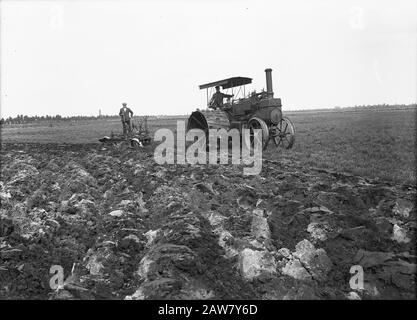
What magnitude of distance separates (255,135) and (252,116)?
1.04m

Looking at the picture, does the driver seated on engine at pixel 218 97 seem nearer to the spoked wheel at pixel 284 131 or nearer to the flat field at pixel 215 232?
the spoked wheel at pixel 284 131

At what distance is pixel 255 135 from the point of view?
12.9m

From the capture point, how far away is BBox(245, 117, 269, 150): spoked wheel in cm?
1250

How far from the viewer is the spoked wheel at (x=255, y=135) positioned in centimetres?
1250

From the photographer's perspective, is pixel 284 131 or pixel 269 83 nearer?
pixel 284 131

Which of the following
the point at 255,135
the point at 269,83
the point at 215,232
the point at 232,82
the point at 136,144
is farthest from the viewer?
the point at 136,144

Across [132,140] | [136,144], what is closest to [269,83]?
[136,144]

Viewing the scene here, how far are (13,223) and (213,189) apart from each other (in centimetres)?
403

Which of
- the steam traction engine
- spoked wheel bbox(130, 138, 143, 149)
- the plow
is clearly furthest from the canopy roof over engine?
spoked wheel bbox(130, 138, 143, 149)

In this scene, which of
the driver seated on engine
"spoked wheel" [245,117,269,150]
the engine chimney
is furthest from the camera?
the driver seated on engine

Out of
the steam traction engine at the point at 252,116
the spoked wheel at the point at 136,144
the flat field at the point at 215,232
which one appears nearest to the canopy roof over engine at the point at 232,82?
the steam traction engine at the point at 252,116

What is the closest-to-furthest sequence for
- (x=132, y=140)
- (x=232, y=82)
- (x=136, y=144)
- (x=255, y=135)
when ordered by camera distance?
(x=255, y=135), (x=232, y=82), (x=136, y=144), (x=132, y=140)

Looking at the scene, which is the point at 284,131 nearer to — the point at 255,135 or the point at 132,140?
the point at 255,135

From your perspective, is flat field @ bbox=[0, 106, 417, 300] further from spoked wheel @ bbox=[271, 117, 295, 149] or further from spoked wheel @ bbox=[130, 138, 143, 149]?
spoked wheel @ bbox=[130, 138, 143, 149]
